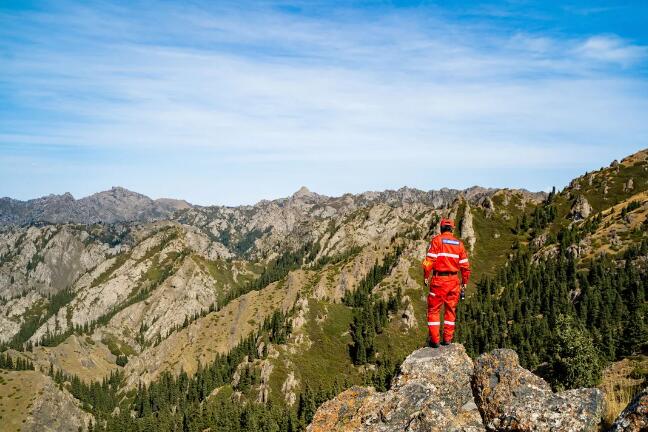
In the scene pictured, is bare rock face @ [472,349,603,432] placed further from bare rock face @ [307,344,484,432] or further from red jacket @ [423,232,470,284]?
red jacket @ [423,232,470,284]

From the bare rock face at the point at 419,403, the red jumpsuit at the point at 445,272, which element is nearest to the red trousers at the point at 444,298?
the red jumpsuit at the point at 445,272

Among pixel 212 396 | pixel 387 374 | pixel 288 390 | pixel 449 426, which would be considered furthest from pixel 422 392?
pixel 212 396

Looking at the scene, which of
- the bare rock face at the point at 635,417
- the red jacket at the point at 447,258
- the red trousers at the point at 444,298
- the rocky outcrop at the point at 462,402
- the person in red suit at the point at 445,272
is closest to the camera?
the bare rock face at the point at 635,417

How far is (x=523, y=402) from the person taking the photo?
13.4 metres

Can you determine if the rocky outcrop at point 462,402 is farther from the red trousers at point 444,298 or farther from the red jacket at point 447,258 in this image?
the red jacket at point 447,258

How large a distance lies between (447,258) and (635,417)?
13.8 meters

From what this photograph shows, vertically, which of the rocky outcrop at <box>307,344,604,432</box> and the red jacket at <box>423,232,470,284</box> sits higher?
the red jacket at <box>423,232,470,284</box>

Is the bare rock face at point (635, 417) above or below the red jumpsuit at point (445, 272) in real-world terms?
below

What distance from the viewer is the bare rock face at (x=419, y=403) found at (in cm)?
1434

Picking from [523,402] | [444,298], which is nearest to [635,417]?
[523,402]

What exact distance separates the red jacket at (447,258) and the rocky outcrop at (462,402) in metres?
4.84

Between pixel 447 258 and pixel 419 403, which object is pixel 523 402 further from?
pixel 447 258

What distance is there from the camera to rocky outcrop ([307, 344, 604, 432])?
41.3 feet

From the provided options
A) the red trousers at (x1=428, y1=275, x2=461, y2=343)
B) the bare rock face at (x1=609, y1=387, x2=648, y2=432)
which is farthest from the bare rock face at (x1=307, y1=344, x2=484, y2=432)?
the bare rock face at (x1=609, y1=387, x2=648, y2=432)
